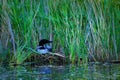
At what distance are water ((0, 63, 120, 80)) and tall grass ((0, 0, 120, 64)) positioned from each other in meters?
0.68

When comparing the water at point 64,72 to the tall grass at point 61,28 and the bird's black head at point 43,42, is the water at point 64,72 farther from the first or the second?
the bird's black head at point 43,42

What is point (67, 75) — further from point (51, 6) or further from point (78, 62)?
point (51, 6)

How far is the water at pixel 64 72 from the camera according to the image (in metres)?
8.56

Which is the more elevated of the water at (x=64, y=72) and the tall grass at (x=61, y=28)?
the tall grass at (x=61, y=28)

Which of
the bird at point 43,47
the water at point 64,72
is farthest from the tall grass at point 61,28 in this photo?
the water at point 64,72

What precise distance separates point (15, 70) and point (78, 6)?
277cm

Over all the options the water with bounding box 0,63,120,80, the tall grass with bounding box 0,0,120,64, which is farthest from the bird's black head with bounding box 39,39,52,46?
the water with bounding box 0,63,120,80

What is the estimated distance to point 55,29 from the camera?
11117mm

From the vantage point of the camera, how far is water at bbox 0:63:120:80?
8562 millimetres

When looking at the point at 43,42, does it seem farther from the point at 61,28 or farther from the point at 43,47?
the point at 61,28

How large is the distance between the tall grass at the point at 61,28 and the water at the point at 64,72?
26.9 inches

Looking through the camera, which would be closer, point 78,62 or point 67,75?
point 67,75

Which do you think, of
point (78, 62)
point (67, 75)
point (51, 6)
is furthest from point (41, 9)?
point (67, 75)

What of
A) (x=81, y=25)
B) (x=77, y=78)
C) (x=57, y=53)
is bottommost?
(x=77, y=78)
